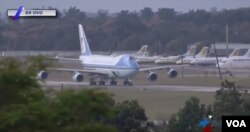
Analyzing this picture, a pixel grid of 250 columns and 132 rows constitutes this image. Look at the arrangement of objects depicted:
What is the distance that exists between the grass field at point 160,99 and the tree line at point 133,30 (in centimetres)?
4069

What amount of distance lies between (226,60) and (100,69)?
2423 cm

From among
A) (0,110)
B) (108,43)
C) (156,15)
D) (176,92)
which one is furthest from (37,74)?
(156,15)

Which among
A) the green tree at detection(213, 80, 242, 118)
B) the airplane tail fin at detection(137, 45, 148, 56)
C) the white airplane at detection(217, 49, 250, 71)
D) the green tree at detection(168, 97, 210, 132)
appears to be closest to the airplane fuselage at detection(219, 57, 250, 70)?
the white airplane at detection(217, 49, 250, 71)

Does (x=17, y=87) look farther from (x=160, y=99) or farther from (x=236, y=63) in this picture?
(x=236, y=63)

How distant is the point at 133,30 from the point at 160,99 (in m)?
66.4

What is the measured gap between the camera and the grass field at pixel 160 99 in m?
34.1

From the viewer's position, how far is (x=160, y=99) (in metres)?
42.8

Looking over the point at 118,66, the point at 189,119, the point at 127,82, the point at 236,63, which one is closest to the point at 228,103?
the point at 189,119

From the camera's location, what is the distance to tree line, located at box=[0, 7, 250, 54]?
93562 millimetres

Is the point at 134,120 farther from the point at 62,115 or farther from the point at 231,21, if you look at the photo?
the point at 231,21

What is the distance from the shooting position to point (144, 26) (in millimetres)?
113125

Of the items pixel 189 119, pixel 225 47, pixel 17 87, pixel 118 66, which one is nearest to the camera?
pixel 17 87

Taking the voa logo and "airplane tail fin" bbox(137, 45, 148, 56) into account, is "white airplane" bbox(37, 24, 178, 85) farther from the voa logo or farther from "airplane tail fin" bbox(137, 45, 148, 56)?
the voa logo

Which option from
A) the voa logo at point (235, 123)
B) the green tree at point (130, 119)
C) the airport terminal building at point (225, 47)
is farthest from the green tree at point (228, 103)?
the airport terminal building at point (225, 47)
